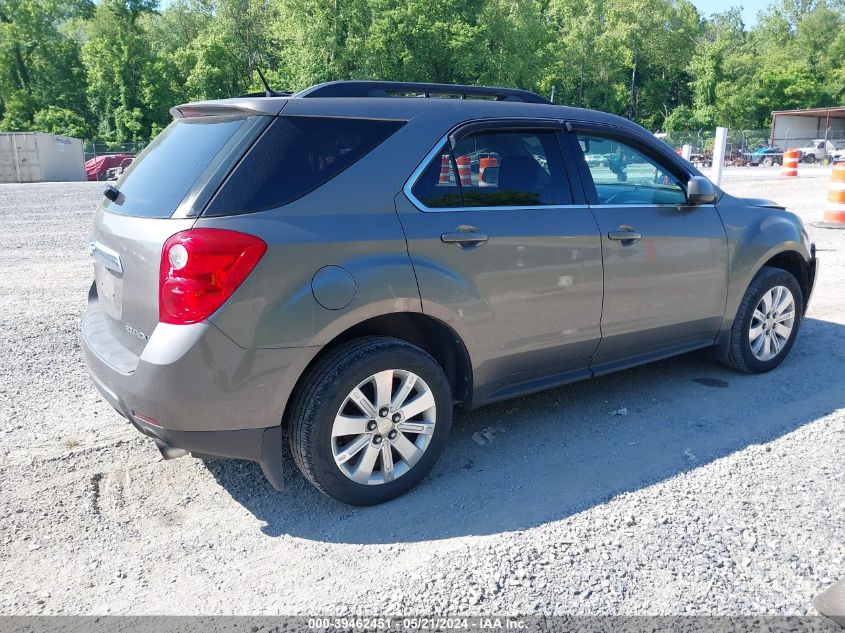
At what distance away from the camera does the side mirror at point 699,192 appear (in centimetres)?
438

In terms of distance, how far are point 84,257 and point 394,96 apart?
23.7 feet

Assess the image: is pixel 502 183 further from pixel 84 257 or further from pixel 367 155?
pixel 84 257

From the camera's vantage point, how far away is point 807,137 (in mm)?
60594

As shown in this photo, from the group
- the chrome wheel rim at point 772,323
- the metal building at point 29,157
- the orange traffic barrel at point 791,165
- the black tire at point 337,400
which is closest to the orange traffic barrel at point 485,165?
the black tire at point 337,400

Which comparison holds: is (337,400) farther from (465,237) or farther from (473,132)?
(473,132)

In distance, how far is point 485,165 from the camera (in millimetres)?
3697

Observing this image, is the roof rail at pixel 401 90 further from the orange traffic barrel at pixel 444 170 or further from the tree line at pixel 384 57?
the tree line at pixel 384 57

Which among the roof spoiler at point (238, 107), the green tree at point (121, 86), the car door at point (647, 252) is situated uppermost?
the green tree at point (121, 86)

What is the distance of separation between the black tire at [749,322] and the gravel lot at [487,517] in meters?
0.19

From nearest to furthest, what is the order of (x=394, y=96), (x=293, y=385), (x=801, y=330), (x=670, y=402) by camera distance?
(x=293, y=385), (x=394, y=96), (x=670, y=402), (x=801, y=330)

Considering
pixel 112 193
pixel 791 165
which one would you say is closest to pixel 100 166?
pixel 791 165

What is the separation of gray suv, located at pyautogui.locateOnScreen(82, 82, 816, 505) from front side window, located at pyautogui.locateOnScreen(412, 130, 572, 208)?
12mm

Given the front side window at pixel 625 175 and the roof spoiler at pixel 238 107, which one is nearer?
the roof spoiler at pixel 238 107

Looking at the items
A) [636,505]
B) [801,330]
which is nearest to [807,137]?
[801,330]
